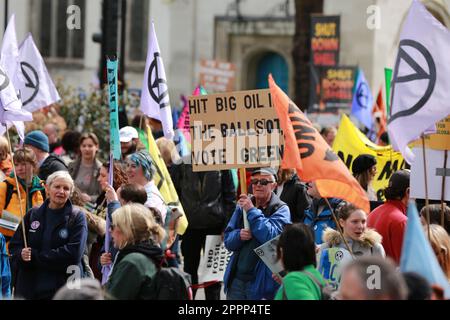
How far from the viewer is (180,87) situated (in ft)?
105

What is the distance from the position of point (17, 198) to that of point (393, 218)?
298 centimetres

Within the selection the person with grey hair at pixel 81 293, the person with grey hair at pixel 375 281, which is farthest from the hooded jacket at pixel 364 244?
the person with grey hair at pixel 81 293

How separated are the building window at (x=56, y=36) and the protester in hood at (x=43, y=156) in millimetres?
23588

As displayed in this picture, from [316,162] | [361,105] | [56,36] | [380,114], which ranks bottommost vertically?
[316,162]

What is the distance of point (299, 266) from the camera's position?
5.67m

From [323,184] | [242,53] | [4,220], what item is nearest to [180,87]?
[242,53]

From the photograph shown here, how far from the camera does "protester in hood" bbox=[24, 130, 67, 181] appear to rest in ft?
33.3

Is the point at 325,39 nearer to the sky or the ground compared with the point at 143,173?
nearer to the sky

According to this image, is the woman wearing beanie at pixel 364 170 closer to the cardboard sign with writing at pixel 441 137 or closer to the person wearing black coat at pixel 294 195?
the person wearing black coat at pixel 294 195

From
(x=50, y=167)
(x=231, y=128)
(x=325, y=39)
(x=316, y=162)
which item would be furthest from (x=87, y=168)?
(x=325, y=39)

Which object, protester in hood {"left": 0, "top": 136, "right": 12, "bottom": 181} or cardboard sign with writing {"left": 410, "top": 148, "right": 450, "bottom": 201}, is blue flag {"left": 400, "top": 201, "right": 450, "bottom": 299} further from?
protester in hood {"left": 0, "top": 136, "right": 12, "bottom": 181}

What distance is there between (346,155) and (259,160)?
3.82 m

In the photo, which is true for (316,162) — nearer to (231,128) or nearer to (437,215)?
Result: (437,215)
